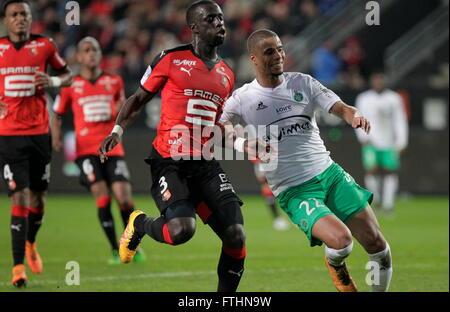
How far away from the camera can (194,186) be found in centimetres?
793

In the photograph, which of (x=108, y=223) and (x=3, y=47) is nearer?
(x=3, y=47)

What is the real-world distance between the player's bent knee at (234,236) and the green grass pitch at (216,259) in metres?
1.58

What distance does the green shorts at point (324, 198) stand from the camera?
7.65 m

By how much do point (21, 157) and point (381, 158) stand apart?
9.99 m

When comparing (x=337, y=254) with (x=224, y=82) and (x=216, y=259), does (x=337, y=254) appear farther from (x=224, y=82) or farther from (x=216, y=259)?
(x=216, y=259)

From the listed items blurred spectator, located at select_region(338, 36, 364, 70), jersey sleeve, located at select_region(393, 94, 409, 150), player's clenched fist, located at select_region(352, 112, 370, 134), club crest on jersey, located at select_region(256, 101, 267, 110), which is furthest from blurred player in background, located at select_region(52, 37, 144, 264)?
blurred spectator, located at select_region(338, 36, 364, 70)

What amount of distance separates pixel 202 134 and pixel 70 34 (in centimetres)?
1637

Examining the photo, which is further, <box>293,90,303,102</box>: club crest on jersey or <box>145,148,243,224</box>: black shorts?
<box>293,90,303,102</box>: club crest on jersey

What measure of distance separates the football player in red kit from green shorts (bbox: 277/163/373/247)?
492 mm

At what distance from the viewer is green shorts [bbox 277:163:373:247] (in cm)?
765

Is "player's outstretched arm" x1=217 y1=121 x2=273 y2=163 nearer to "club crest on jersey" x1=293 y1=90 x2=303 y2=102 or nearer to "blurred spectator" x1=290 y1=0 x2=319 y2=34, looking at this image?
"club crest on jersey" x1=293 y1=90 x2=303 y2=102

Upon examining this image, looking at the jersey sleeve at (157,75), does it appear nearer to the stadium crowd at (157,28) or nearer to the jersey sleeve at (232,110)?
the jersey sleeve at (232,110)

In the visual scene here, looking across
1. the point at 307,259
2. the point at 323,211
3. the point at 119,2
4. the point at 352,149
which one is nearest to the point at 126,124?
the point at 323,211

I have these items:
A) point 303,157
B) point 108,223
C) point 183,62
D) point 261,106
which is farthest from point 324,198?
point 108,223
